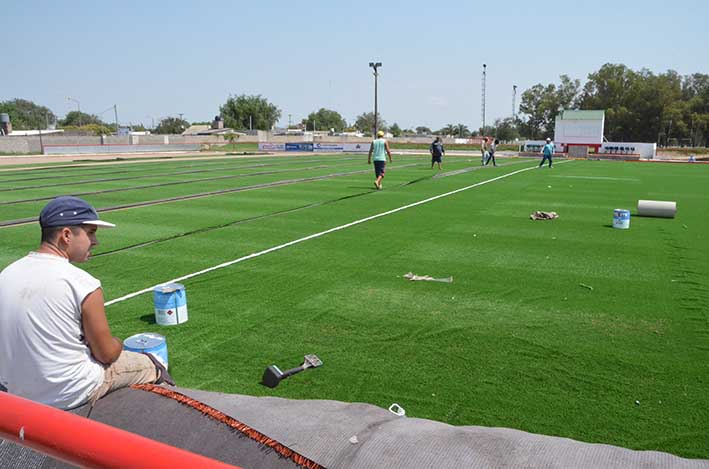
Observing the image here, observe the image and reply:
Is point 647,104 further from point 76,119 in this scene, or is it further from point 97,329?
point 76,119

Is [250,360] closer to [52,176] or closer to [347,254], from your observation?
[347,254]

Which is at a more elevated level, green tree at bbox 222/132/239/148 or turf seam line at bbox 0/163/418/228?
green tree at bbox 222/132/239/148

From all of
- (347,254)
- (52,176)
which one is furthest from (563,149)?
(347,254)

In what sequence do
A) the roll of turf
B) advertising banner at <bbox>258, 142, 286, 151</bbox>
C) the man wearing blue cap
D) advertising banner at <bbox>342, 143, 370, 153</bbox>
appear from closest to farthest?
1. the man wearing blue cap
2. the roll of turf
3. advertising banner at <bbox>342, 143, 370, 153</bbox>
4. advertising banner at <bbox>258, 142, 286, 151</bbox>

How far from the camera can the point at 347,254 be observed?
9.55 meters

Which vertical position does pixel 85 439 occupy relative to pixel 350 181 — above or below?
above

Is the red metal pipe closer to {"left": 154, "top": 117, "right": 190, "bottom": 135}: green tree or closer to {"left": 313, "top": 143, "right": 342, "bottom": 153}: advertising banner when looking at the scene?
{"left": 313, "top": 143, "right": 342, "bottom": 153}: advertising banner

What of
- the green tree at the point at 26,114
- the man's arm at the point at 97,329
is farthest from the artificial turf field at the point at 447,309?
the green tree at the point at 26,114

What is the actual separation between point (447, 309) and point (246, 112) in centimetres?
12635

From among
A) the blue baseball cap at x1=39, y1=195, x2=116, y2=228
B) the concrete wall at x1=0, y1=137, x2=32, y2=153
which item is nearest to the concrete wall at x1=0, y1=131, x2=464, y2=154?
the concrete wall at x1=0, y1=137, x2=32, y2=153

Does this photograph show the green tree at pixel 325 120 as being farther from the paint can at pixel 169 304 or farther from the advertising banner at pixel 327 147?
the paint can at pixel 169 304

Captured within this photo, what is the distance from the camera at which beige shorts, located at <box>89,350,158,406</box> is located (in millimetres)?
3227

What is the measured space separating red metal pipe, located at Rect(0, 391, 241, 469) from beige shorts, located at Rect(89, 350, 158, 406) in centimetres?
193

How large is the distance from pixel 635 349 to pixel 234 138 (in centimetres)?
8558
